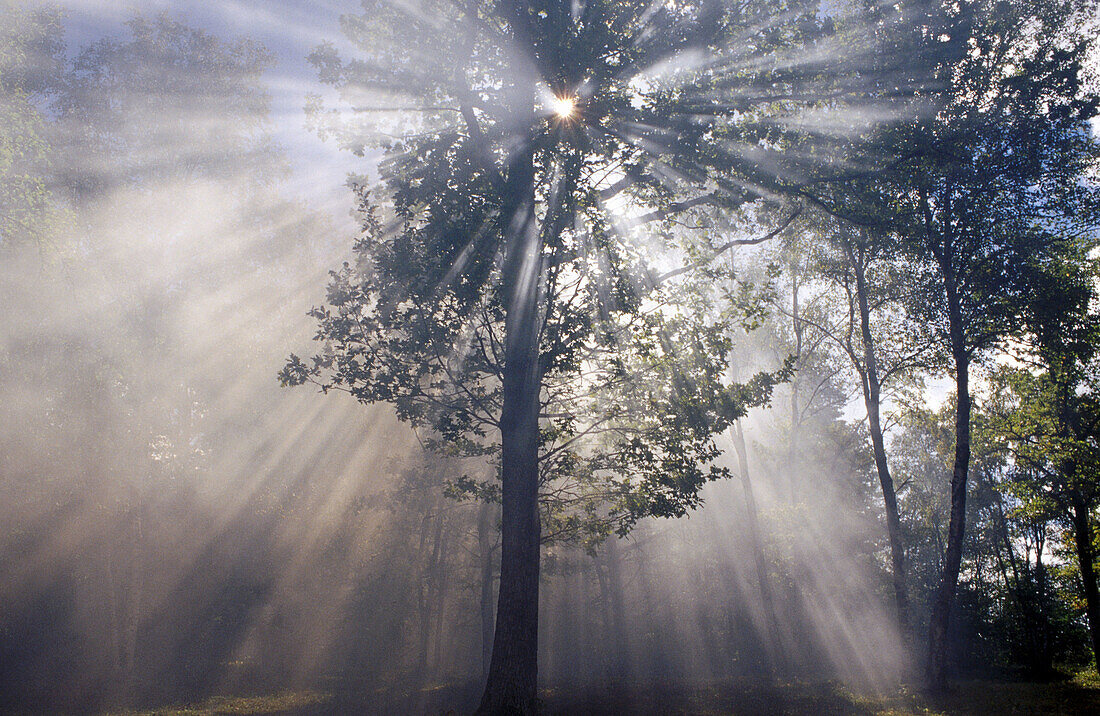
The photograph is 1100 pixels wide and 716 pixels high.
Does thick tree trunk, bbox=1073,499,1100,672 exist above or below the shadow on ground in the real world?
above

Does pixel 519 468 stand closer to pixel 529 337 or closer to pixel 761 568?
pixel 529 337

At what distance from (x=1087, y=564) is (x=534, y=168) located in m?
25.5

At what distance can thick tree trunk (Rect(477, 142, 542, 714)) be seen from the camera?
1033cm

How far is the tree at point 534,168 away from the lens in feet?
35.3

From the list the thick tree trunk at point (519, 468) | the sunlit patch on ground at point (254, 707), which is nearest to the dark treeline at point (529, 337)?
the thick tree trunk at point (519, 468)

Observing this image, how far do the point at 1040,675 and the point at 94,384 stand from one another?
3936 centimetres

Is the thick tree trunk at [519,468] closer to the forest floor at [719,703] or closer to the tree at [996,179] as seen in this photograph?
the forest floor at [719,703]

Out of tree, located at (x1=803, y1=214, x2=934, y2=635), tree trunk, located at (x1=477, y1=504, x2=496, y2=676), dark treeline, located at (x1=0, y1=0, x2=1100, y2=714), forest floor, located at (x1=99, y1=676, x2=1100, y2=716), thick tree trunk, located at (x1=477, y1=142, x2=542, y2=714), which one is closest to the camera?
thick tree trunk, located at (x1=477, y1=142, x2=542, y2=714)

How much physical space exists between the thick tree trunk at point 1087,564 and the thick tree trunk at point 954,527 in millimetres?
10168

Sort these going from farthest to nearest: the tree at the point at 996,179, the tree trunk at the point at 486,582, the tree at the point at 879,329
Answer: the tree trunk at the point at 486,582
the tree at the point at 879,329
the tree at the point at 996,179

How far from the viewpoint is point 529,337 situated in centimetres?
1202

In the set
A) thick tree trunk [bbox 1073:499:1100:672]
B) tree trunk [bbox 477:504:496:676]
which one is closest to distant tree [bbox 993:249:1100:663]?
thick tree trunk [bbox 1073:499:1100:672]

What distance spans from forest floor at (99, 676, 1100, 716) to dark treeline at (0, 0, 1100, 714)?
854 millimetres

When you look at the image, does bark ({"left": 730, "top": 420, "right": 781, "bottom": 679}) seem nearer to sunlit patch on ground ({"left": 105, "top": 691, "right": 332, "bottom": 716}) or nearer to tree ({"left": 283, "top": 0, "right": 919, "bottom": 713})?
tree ({"left": 283, "top": 0, "right": 919, "bottom": 713})
